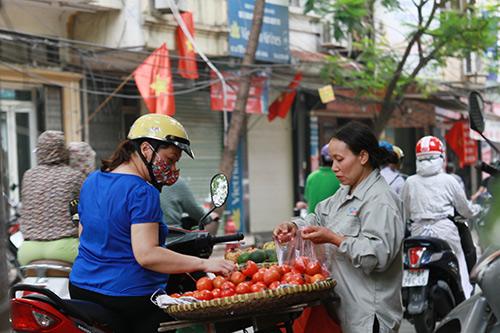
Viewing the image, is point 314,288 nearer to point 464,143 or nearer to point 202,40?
point 202,40

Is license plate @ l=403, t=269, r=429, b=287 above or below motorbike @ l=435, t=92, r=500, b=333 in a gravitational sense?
below

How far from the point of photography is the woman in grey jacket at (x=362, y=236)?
392 cm

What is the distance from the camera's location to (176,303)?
350 cm

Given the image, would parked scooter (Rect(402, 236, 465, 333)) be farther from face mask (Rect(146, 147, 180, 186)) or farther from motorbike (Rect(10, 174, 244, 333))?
motorbike (Rect(10, 174, 244, 333))

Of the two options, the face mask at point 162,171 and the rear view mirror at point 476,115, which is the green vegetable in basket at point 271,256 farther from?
the rear view mirror at point 476,115

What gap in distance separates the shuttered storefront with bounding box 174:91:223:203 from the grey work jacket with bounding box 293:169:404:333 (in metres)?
12.6

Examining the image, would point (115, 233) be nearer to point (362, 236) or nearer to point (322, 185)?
point (362, 236)

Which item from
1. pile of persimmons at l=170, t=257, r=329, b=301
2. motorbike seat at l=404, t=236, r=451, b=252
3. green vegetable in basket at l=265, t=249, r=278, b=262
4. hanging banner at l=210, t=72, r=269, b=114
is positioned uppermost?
hanging banner at l=210, t=72, r=269, b=114

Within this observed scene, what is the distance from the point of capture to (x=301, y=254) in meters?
4.17

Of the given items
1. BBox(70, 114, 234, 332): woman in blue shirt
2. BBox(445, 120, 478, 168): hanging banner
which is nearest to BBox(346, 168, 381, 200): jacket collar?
BBox(70, 114, 234, 332): woman in blue shirt

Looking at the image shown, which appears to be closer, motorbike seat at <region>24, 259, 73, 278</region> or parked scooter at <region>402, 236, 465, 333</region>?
motorbike seat at <region>24, 259, 73, 278</region>

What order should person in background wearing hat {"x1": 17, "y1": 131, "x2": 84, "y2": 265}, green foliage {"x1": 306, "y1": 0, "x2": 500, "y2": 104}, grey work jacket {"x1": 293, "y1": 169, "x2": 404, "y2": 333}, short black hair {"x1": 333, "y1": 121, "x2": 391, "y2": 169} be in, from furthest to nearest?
1. green foliage {"x1": 306, "y1": 0, "x2": 500, "y2": 104}
2. person in background wearing hat {"x1": 17, "y1": 131, "x2": 84, "y2": 265}
3. short black hair {"x1": 333, "y1": 121, "x2": 391, "y2": 169}
4. grey work jacket {"x1": 293, "y1": 169, "x2": 404, "y2": 333}

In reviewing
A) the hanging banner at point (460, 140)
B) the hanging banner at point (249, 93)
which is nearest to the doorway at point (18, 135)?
the hanging banner at point (249, 93)

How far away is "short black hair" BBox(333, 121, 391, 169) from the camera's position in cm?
416
